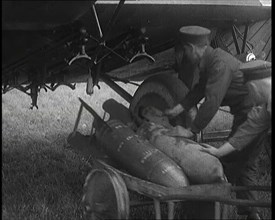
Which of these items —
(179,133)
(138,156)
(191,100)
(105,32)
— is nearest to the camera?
(138,156)

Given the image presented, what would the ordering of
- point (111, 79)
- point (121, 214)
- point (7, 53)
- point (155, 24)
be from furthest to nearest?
1. point (111, 79)
2. point (155, 24)
3. point (7, 53)
4. point (121, 214)

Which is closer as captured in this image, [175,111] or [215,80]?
[215,80]

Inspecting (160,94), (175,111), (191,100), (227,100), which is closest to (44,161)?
(160,94)

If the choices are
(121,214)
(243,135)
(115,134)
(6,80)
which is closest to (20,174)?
(6,80)

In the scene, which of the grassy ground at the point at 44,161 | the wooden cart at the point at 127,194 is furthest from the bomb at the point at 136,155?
the grassy ground at the point at 44,161

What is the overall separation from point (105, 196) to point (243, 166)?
1.48m

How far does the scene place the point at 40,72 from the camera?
572cm

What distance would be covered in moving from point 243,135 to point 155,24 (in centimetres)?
181

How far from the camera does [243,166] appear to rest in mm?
A: 4793

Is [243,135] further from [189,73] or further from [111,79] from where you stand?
[111,79]

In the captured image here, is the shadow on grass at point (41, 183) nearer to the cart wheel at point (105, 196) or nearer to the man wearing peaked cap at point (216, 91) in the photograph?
the cart wheel at point (105, 196)

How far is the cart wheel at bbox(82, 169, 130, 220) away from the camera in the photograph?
147 inches

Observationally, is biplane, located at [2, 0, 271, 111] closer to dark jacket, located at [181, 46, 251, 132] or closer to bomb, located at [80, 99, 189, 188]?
bomb, located at [80, 99, 189, 188]

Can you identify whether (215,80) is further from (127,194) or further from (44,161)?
(44,161)
